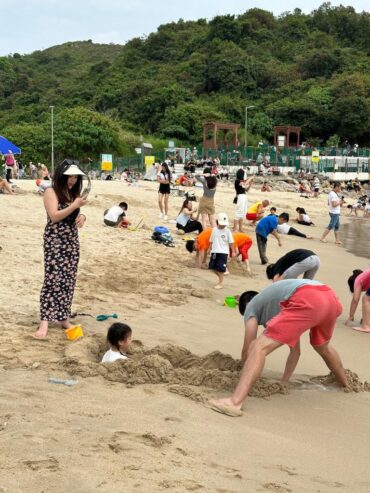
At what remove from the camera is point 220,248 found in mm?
9320

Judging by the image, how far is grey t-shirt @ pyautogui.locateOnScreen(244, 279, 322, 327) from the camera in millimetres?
4516

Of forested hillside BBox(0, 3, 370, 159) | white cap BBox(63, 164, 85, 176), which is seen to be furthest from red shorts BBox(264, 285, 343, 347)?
forested hillside BBox(0, 3, 370, 159)

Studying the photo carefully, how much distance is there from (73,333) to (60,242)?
796 mm

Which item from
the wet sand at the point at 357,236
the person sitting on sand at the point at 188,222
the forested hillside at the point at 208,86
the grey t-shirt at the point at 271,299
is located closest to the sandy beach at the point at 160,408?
the grey t-shirt at the point at 271,299

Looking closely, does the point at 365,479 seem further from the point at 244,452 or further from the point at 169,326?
the point at 169,326

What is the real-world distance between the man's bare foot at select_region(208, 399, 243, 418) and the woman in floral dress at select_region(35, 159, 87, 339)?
6.09 ft

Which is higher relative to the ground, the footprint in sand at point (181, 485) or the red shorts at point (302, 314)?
the red shorts at point (302, 314)

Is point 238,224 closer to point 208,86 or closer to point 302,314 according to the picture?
point 302,314

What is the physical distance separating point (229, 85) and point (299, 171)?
115 ft

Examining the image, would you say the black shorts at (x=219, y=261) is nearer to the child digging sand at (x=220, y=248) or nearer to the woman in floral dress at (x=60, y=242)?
the child digging sand at (x=220, y=248)

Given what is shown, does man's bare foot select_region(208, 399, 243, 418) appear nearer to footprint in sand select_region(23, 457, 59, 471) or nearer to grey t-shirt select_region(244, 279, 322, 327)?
grey t-shirt select_region(244, 279, 322, 327)

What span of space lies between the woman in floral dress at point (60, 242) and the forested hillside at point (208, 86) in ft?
142

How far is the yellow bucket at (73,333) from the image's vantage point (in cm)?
544

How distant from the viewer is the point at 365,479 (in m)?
3.42
